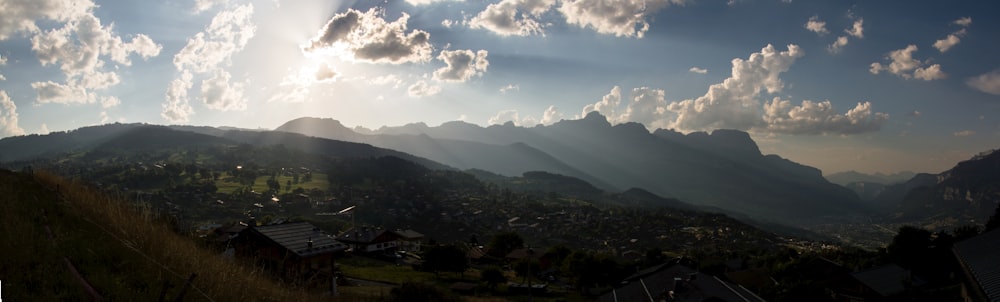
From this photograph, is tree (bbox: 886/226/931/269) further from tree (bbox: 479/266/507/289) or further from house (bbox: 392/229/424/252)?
house (bbox: 392/229/424/252)

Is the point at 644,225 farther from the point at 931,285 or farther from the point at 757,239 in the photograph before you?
→ the point at 931,285

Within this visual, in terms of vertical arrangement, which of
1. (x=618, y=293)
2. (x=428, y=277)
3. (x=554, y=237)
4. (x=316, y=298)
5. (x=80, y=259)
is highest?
(x=80, y=259)

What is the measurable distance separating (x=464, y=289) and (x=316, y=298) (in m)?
38.7

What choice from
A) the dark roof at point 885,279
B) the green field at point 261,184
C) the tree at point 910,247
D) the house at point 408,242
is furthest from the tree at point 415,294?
the green field at point 261,184

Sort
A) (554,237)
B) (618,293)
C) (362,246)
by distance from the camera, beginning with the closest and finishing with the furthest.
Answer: (618,293)
(362,246)
(554,237)

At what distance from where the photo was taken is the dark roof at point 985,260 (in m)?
14.7

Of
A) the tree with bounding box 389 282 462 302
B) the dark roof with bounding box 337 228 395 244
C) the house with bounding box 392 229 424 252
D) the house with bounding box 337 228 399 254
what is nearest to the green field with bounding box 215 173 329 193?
the house with bounding box 392 229 424 252

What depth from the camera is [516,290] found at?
1991 inches

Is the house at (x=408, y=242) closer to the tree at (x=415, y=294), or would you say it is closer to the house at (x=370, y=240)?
the house at (x=370, y=240)

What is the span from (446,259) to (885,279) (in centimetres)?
4226

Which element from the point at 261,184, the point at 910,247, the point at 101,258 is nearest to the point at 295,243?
the point at 101,258

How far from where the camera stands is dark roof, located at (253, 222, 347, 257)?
19.6m

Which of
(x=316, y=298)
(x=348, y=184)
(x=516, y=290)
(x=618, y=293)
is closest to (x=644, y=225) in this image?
(x=348, y=184)

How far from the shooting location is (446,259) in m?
53.0
